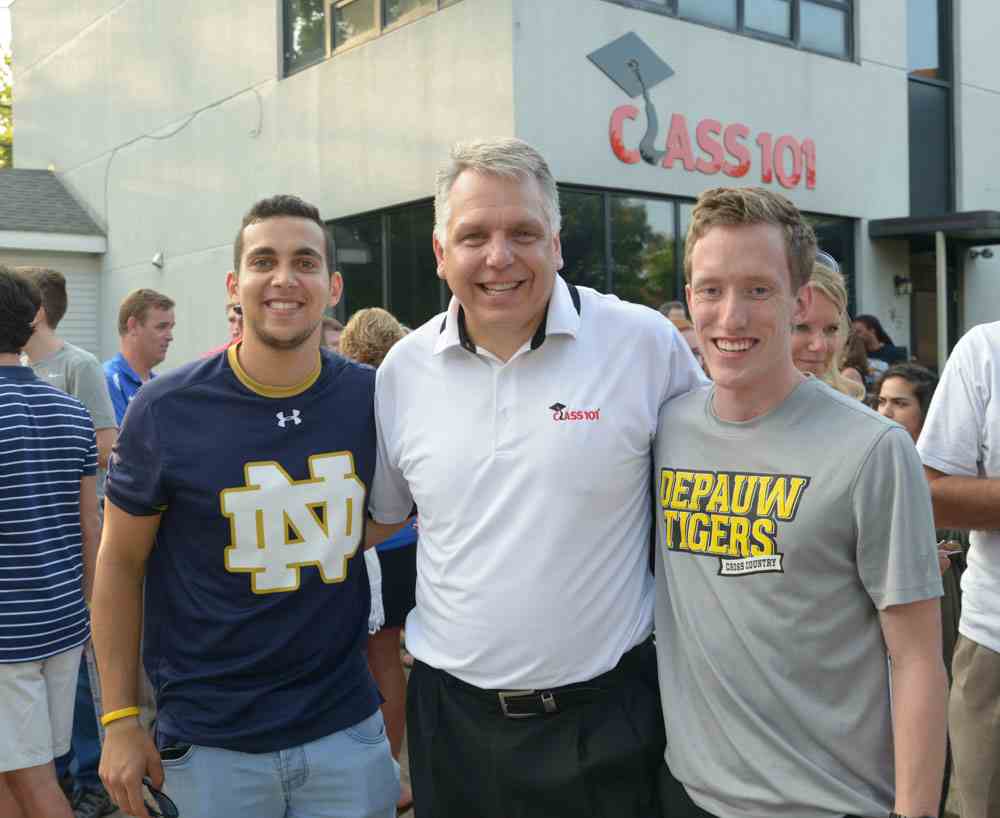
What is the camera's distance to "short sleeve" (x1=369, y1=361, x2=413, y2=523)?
2.64 m

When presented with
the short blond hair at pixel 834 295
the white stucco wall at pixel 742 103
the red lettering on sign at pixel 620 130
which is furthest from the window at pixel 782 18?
the short blond hair at pixel 834 295

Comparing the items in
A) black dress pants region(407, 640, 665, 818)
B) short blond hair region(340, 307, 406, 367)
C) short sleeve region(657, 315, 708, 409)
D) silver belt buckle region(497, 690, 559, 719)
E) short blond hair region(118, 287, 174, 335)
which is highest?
short blond hair region(118, 287, 174, 335)

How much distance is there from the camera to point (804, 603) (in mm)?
1975

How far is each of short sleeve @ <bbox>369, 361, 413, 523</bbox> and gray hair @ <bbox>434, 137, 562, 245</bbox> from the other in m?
0.44

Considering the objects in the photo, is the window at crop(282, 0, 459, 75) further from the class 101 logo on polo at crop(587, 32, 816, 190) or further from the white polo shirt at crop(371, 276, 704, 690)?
the white polo shirt at crop(371, 276, 704, 690)

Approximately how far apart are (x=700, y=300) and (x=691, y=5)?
974 centimetres

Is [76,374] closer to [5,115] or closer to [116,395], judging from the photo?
Result: [116,395]

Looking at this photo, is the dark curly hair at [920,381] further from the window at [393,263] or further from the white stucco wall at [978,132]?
the white stucco wall at [978,132]

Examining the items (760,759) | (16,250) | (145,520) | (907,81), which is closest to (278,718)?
(145,520)

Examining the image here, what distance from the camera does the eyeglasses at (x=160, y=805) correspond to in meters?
2.46

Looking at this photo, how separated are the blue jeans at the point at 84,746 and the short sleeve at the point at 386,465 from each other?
2.58 meters

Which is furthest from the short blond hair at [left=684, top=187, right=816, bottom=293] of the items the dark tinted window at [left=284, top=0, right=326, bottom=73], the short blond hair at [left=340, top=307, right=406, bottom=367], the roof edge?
the roof edge

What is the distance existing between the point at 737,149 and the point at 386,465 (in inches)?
369

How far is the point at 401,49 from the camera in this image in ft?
35.9
